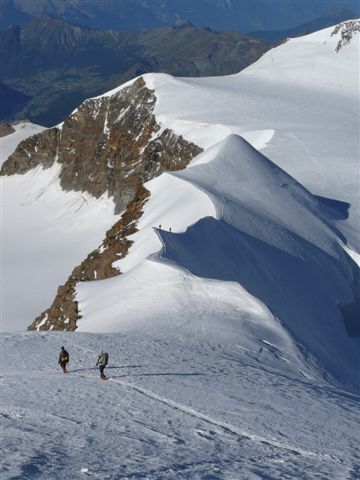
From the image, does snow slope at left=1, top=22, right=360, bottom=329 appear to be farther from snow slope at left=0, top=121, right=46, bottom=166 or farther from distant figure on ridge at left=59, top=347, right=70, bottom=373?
distant figure on ridge at left=59, top=347, right=70, bottom=373

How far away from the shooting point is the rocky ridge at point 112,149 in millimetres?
65688

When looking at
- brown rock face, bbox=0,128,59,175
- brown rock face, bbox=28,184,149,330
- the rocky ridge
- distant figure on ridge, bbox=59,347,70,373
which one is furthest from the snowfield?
brown rock face, bbox=0,128,59,175

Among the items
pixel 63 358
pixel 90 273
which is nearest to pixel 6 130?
pixel 90 273

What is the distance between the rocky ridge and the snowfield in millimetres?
6995

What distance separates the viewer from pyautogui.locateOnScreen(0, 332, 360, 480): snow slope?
41.4ft

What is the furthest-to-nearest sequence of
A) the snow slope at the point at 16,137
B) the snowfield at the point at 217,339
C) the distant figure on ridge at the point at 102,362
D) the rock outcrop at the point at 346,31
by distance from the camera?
the snow slope at the point at 16,137 < the rock outcrop at the point at 346,31 < the distant figure on ridge at the point at 102,362 < the snowfield at the point at 217,339

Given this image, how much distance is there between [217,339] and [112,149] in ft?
182

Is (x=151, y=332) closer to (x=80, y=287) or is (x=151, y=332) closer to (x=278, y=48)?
(x=80, y=287)

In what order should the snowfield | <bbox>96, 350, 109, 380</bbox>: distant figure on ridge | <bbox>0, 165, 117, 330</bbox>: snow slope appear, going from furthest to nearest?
<bbox>0, 165, 117, 330</bbox>: snow slope < <bbox>96, 350, 109, 380</bbox>: distant figure on ridge < the snowfield

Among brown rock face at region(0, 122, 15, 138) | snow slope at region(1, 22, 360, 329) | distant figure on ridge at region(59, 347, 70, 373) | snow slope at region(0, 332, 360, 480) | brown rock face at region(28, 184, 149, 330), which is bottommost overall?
snow slope at region(0, 332, 360, 480)

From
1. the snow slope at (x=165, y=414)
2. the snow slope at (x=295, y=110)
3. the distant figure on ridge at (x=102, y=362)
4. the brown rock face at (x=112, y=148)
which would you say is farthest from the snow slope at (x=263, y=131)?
the distant figure on ridge at (x=102, y=362)

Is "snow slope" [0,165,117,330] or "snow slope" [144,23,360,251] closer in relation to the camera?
"snow slope" [144,23,360,251]

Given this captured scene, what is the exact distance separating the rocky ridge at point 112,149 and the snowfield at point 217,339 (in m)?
6.99

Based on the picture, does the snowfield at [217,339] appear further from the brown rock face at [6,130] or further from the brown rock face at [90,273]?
the brown rock face at [6,130]
